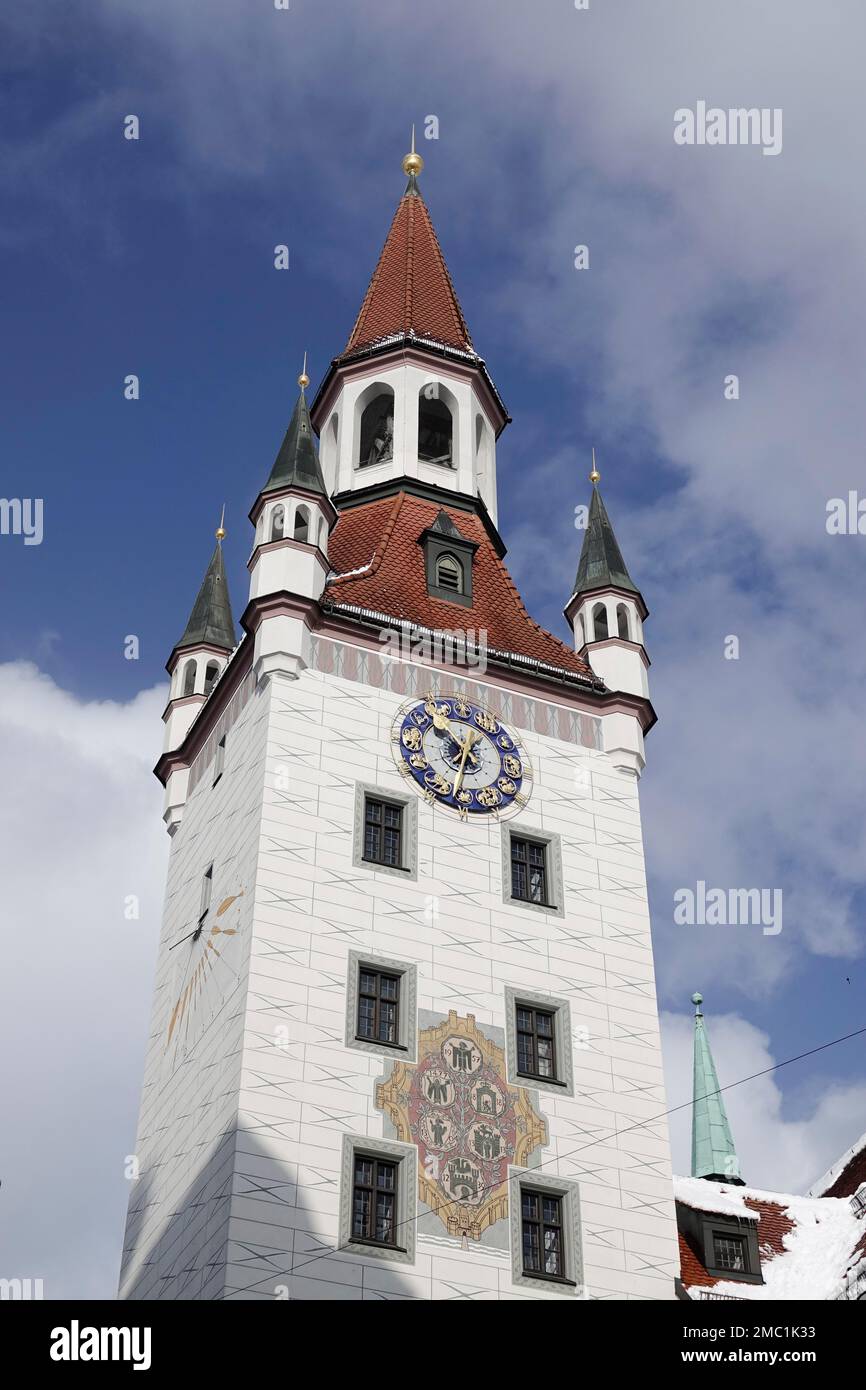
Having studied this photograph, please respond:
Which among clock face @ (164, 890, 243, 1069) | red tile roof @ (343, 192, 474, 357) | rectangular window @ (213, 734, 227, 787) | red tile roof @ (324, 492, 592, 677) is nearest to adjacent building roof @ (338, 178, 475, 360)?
red tile roof @ (343, 192, 474, 357)

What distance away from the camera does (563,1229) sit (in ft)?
80.6

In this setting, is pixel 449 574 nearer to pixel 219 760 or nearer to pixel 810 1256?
pixel 219 760

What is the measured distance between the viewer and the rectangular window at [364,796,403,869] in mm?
27234

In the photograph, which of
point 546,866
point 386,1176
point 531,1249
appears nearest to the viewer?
point 386,1176

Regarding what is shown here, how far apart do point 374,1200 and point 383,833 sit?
582cm

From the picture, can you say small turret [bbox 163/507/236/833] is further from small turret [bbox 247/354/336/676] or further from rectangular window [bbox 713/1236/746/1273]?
rectangular window [bbox 713/1236/746/1273]

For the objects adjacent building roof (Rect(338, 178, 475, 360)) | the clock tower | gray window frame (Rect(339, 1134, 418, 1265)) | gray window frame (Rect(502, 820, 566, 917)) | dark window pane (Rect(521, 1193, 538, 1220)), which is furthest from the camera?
adjacent building roof (Rect(338, 178, 475, 360))

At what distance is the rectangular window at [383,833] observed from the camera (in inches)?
1072

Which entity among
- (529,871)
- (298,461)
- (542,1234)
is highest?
(298,461)

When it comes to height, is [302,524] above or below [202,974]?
above

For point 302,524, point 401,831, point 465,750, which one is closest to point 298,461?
point 302,524

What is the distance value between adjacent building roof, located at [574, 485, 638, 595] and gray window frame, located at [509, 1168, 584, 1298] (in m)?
12.1
